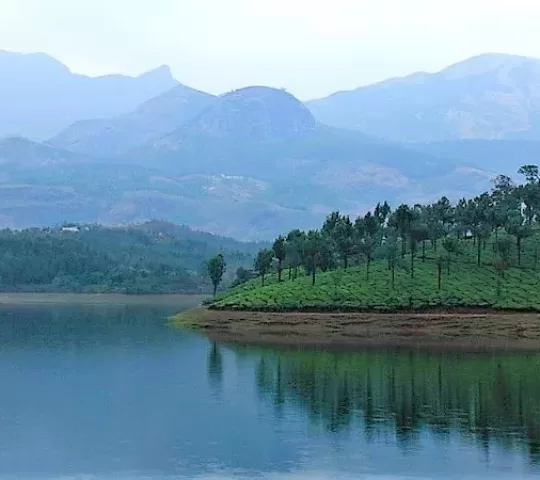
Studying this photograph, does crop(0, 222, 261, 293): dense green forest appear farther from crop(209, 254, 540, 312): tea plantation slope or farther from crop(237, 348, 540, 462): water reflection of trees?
crop(237, 348, 540, 462): water reflection of trees

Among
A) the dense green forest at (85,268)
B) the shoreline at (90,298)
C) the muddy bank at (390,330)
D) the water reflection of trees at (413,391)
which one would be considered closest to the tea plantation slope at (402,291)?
the muddy bank at (390,330)

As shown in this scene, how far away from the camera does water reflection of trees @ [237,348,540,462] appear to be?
3553cm

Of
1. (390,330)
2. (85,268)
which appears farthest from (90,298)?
(390,330)

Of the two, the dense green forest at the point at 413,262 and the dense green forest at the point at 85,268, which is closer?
the dense green forest at the point at 413,262

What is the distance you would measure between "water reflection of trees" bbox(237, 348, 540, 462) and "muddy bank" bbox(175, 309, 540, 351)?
610 cm

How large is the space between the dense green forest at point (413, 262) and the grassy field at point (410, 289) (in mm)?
74

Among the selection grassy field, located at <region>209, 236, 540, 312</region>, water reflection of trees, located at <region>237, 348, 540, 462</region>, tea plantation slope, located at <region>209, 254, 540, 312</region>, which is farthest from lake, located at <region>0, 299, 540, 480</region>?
grassy field, located at <region>209, 236, 540, 312</region>

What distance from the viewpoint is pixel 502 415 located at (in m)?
38.0

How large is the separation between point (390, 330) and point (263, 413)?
30.7 metres

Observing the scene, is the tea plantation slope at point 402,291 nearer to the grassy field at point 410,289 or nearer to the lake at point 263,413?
the grassy field at point 410,289

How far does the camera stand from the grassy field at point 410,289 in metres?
70.4

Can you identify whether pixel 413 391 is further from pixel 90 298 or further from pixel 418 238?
pixel 90 298

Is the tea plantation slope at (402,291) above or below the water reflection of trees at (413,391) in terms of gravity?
above

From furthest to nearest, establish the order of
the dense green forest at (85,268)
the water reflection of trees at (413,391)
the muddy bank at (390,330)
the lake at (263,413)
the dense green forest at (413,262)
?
the dense green forest at (85,268) → the dense green forest at (413,262) → the muddy bank at (390,330) → the water reflection of trees at (413,391) → the lake at (263,413)
